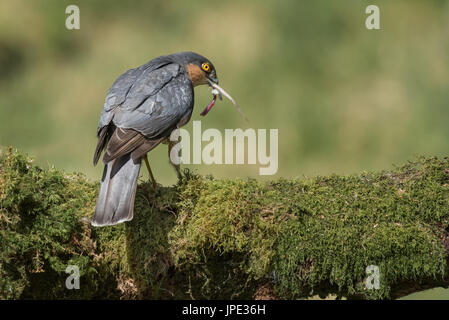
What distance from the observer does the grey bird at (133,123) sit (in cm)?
354

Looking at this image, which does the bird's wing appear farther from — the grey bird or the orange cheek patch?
the orange cheek patch

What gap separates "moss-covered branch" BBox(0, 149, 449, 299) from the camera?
349 cm

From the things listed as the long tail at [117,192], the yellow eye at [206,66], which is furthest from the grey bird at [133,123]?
the yellow eye at [206,66]

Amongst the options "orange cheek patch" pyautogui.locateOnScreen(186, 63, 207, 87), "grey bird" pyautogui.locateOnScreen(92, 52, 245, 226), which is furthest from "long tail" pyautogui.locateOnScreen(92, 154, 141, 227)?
"orange cheek patch" pyautogui.locateOnScreen(186, 63, 207, 87)

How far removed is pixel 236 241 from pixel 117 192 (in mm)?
768

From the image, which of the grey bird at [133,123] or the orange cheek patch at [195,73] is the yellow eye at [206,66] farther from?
the grey bird at [133,123]

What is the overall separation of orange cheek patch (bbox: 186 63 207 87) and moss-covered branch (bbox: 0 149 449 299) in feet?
4.71

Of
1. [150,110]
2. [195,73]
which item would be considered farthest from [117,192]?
[195,73]

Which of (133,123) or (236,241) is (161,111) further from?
(236,241)

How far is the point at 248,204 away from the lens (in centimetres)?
362

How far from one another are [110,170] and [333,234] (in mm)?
1414

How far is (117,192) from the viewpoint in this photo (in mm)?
3557

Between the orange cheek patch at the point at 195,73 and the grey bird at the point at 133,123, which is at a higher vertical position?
the orange cheek patch at the point at 195,73

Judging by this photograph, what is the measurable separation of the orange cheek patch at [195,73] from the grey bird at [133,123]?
5 cm
